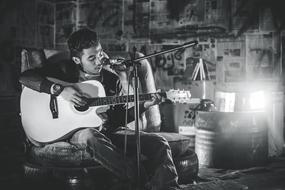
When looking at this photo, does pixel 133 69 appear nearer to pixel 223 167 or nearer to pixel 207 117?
pixel 207 117

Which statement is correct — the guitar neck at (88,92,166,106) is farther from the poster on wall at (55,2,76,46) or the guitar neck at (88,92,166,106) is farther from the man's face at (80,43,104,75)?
the poster on wall at (55,2,76,46)

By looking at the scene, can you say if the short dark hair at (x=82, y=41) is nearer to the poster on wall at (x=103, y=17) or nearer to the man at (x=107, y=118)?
the man at (x=107, y=118)

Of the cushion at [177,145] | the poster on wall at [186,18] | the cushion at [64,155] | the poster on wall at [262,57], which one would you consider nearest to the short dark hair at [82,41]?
the cushion at [64,155]

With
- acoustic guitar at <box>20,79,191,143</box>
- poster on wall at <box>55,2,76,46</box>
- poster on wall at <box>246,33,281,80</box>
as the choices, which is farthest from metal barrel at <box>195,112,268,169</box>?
poster on wall at <box>55,2,76,46</box>

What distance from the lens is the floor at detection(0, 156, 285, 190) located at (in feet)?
8.07

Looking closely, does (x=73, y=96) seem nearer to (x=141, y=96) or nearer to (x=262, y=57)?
(x=141, y=96)

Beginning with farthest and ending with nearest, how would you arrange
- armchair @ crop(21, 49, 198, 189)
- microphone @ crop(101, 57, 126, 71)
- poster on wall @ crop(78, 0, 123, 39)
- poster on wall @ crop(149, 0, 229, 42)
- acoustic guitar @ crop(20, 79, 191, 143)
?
poster on wall @ crop(78, 0, 123, 39) < poster on wall @ crop(149, 0, 229, 42) < acoustic guitar @ crop(20, 79, 191, 143) < armchair @ crop(21, 49, 198, 189) < microphone @ crop(101, 57, 126, 71)

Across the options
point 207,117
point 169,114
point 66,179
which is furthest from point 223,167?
point 66,179

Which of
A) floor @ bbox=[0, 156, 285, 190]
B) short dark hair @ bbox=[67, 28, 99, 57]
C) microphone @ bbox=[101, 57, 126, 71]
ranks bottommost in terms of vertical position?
floor @ bbox=[0, 156, 285, 190]

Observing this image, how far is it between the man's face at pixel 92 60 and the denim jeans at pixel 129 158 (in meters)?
0.58

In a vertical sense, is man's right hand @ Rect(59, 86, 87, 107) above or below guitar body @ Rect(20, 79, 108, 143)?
above

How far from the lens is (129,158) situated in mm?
2326

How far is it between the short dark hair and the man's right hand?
386 mm

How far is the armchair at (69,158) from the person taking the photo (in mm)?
2399
